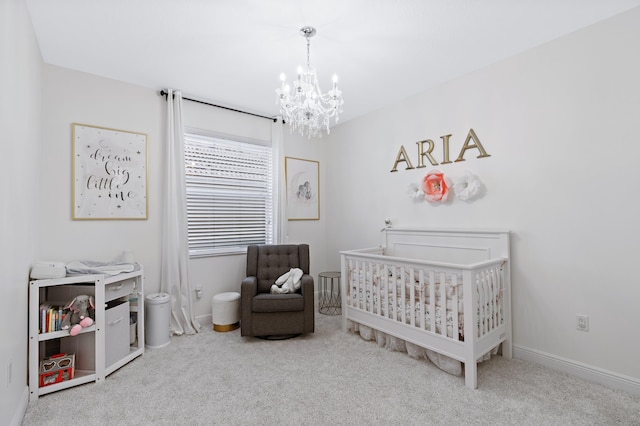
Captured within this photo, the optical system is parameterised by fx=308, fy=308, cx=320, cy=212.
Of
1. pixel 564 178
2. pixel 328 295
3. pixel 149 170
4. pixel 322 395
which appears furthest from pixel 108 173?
pixel 564 178

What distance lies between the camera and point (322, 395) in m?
2.00

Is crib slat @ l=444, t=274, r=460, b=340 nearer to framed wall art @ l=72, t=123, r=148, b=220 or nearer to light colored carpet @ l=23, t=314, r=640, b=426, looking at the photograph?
light colored carpet @ l=23, t=314, r=640, b=426

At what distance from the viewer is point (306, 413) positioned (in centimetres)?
182

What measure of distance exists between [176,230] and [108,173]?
79cm

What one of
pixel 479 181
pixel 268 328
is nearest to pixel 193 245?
pixel 268 328

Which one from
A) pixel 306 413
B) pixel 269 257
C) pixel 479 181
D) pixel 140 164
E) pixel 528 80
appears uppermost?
pixel 528 80

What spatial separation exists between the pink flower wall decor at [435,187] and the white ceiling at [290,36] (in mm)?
924

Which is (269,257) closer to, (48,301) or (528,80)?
(48,301)

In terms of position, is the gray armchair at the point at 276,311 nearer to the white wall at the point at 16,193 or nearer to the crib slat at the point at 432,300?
the crib slat at the point at 432,300

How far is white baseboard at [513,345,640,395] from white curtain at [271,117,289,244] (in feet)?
8.63

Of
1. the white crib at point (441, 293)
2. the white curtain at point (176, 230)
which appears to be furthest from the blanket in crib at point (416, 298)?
the white curtain at point (176, 230)

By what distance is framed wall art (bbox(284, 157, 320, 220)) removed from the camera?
412cm

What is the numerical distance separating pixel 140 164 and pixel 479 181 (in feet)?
10.5

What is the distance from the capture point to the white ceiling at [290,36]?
1.96 meters
